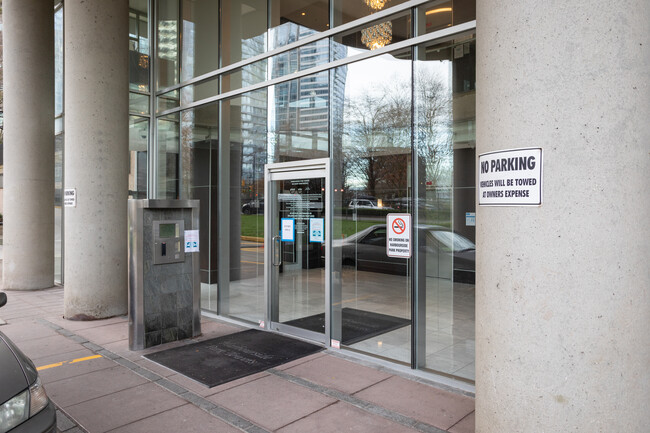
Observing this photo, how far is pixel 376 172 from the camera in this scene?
19.7 feet

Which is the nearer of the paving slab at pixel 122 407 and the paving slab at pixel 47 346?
the paving slab at pixel 122 407

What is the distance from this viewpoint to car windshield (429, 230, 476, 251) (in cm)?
534

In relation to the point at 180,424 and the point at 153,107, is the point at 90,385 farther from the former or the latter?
the point at 153,107

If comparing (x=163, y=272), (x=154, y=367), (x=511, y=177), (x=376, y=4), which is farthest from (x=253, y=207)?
(x=511, y=177)

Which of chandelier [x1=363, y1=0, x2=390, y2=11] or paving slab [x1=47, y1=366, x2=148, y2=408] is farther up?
chandelier [x1=363, y1=0, x2=390, y2=11]

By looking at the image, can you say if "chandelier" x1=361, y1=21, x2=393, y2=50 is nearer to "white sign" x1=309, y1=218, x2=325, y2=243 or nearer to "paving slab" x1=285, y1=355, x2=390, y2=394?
"white sign" x1=309, y1=218, x2=325, y2=243

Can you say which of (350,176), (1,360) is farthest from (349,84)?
(1,360)

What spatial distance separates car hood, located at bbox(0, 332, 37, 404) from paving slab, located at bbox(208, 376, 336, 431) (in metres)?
1.75

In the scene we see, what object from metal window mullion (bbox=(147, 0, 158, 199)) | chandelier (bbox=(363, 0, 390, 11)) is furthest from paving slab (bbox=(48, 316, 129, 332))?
chandelier (bbox=(363, 0, 390, 11))

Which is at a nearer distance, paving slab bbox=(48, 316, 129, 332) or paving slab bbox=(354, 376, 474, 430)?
paving slab bbox=(354, 376, 474, 430)

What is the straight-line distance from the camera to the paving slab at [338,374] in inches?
191

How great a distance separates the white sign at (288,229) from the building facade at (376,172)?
0.03m

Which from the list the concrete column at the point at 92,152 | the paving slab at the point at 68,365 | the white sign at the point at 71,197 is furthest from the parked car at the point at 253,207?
the paving slab at the point at 68,365

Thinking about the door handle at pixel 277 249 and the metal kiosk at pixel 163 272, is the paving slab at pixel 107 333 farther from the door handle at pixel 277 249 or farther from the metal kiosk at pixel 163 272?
the door handle at pixel 277 249
